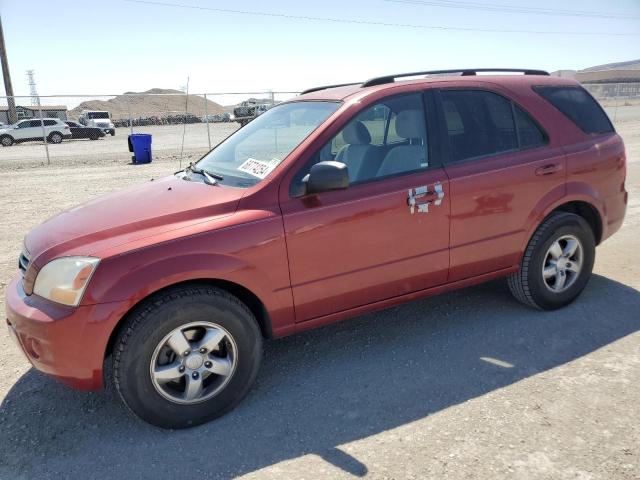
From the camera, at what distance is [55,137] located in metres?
28.6

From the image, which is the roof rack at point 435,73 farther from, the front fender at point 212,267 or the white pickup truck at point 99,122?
the white pickup truck at point 99,122

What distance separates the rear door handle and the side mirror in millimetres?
1702

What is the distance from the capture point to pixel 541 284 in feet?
13.4

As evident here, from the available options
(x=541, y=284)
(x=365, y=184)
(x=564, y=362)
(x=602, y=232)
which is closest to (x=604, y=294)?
(x=602, y=232)

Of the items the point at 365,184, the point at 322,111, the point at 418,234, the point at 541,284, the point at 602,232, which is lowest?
the point at 541,284

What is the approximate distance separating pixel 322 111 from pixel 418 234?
3.42 feet

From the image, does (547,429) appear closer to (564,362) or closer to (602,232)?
(564,362)

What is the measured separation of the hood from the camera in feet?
9.32

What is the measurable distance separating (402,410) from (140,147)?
46.3 ft

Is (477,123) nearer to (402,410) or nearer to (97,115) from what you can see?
(402,410)

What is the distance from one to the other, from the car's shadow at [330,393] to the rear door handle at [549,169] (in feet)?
3.68

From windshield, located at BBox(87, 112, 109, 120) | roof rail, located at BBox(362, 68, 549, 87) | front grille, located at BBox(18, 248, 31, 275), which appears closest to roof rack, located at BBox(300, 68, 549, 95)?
roof rail, located at BBox(362, 68, 549, 87)

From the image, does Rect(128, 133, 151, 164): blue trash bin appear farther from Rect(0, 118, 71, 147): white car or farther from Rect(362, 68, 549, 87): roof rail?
Rect(0, 118, 71, 147): white car

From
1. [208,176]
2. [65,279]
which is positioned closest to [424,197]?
[208,176]
